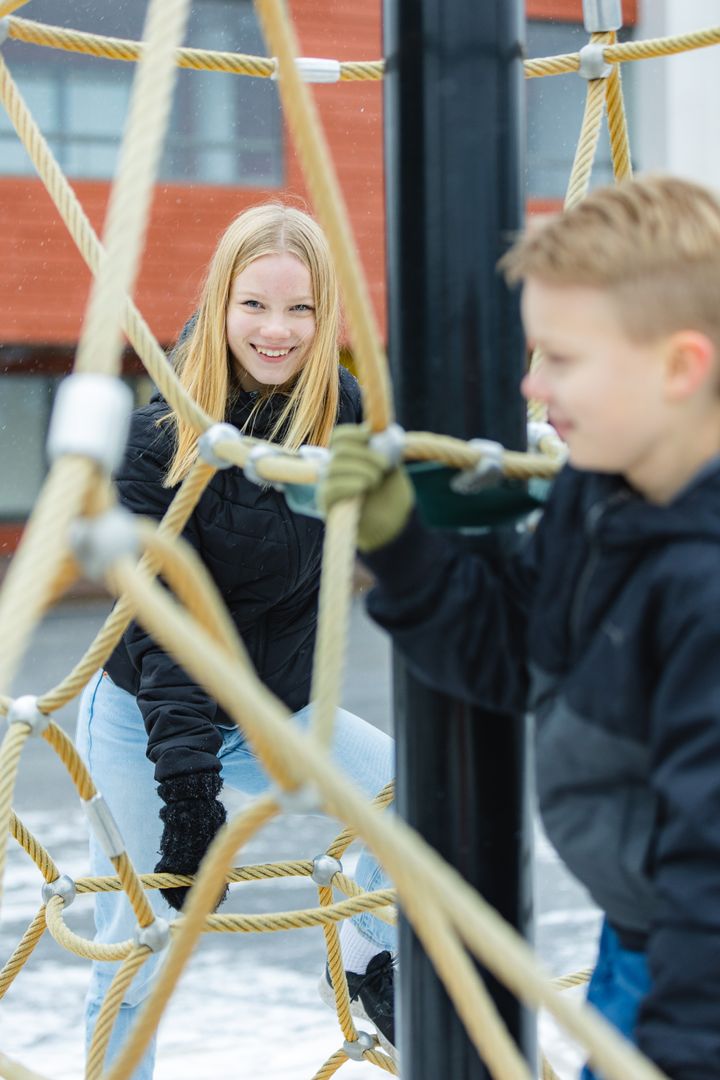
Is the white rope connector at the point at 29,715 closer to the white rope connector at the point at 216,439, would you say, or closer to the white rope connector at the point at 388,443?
the white rope connector at the point at 216,439

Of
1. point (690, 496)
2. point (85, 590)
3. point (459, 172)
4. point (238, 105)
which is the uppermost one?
point (238, 105)

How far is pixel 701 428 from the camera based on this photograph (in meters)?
0.50

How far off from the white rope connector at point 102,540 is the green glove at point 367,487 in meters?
0.13

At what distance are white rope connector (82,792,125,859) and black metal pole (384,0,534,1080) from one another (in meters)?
0.29

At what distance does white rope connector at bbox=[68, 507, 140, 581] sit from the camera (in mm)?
402

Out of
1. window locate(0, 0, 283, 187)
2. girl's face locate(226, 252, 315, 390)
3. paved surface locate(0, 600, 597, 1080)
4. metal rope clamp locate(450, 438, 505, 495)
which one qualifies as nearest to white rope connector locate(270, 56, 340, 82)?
girl's face locate(226, 252, 315, 390)

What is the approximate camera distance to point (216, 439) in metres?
0.70

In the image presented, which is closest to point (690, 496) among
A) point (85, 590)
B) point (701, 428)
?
point (701, 428)

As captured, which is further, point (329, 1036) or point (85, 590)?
point (85, 590)

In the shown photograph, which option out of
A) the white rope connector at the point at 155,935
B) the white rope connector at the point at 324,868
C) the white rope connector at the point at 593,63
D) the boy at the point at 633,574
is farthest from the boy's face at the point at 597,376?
the white rope connector at the point at 324,868

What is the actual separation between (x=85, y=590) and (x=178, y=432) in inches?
174

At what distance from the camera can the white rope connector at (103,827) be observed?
0.86 metres

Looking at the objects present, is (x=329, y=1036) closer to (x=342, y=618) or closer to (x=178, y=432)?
(x=178, y=432)

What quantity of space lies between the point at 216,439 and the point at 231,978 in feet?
3.27
